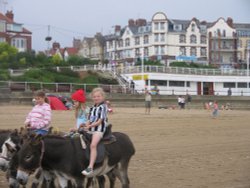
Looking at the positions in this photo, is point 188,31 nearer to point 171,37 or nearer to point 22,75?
point 171,37

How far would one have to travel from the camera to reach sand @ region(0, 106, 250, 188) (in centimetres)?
1095

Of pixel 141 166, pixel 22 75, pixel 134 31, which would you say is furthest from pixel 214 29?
pixel 141 166

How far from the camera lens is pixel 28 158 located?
773cm

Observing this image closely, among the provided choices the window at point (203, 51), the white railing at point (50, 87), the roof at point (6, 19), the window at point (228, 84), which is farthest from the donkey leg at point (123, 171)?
the window at point (203, 51)

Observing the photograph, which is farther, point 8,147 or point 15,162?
point 8,147

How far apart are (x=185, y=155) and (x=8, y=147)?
7.39 m

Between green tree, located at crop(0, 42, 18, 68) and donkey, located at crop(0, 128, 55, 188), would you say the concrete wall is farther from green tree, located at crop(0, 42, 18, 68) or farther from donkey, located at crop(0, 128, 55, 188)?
donkey, located at crop(0, 128, 55, 188)

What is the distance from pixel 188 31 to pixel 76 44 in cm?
5423

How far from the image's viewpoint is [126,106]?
44.3m

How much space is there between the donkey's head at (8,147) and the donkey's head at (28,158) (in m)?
0.80

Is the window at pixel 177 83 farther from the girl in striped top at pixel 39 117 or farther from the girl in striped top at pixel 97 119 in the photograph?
the girl in striped top at pixel 97 119

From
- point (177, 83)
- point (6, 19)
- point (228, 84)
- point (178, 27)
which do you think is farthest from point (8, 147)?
point (178, 27)

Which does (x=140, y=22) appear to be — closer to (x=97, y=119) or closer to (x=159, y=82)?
(x=159, y=82)

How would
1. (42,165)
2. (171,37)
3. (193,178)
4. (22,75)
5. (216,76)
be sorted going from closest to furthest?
(42,165), (193,178), (22,75), (216,76), (171,37)
